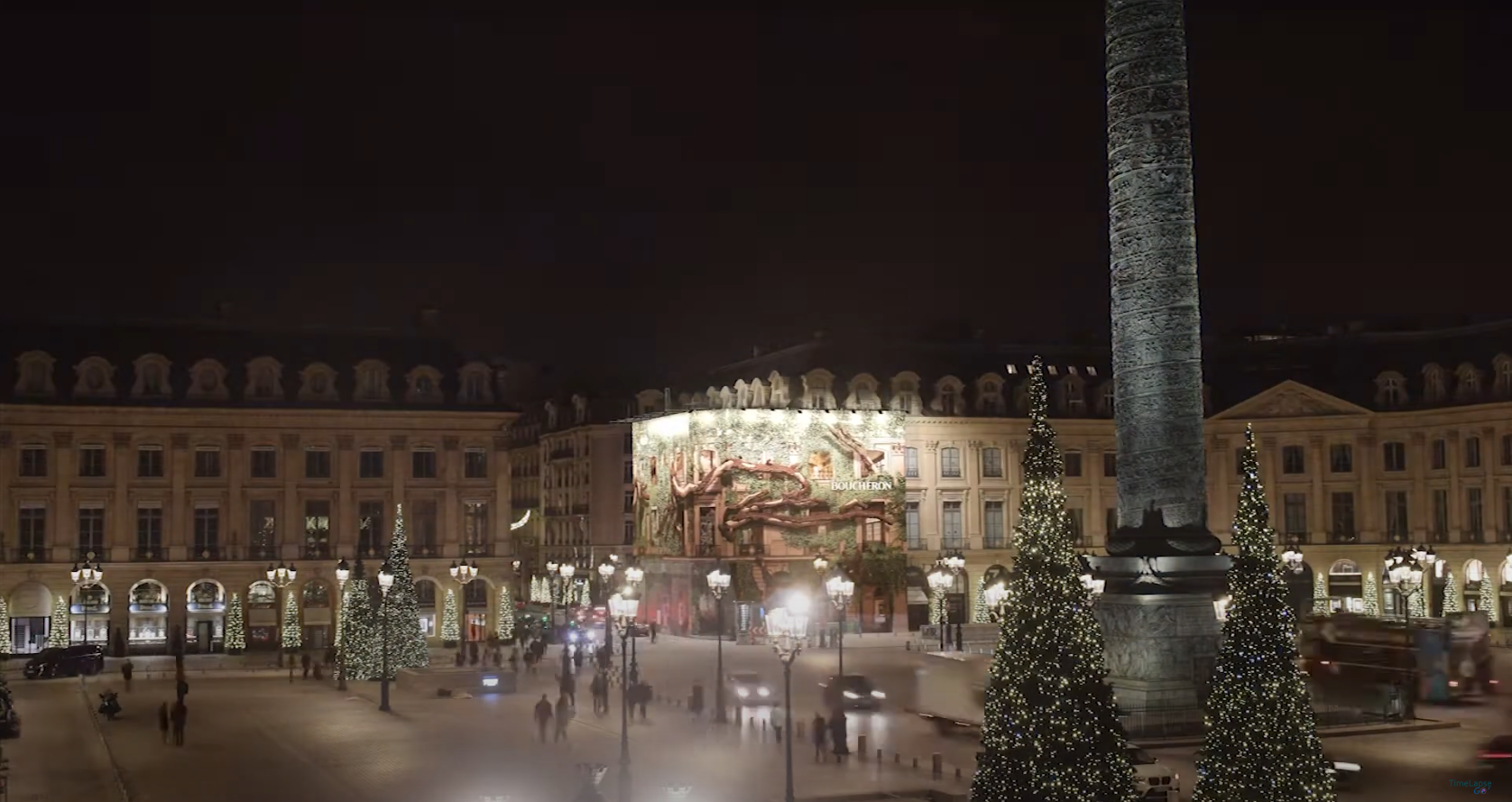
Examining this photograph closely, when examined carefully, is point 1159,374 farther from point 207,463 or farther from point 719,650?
point 207,463

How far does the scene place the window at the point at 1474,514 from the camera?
66.5 m

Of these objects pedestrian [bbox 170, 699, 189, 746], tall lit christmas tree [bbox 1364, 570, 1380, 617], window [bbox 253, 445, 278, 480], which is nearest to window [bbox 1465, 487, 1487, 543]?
tall lit christmas tree [bbox 1364, 570, 1380, 617]

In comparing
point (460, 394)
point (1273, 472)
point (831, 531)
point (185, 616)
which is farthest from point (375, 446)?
point (1273, 472)

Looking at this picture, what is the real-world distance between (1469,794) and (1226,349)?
5403 cm

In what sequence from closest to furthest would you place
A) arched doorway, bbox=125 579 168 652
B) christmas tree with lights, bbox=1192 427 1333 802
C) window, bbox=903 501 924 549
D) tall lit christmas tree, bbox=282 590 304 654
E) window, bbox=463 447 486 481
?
christmas tree with lights, bbox=1192 427 1333 802
arched doorway, bbox=125 579 168 652
tall lit christmas tree, bbox=282 590 304 654
window, bbox=463 447 486 481
window, bbox=903 501 924 549

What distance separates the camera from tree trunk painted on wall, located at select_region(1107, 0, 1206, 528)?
108 ft

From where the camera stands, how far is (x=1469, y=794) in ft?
85.4

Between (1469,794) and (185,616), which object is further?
(185,616)

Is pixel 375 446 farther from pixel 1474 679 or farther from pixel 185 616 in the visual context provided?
pixel 1474 679

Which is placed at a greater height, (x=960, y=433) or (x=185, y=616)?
(x=960, y=433)

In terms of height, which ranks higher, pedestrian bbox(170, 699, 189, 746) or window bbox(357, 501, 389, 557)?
window bbox(357, 501, 389, 557)

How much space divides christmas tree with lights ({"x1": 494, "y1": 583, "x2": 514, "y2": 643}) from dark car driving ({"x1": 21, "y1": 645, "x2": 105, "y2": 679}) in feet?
55.2

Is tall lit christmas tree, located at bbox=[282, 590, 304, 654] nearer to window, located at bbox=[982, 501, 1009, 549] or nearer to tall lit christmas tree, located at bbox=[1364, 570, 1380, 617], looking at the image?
window, located at bbox=[982, 501, 1009, 549]

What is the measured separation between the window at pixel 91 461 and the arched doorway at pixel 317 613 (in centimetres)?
865
